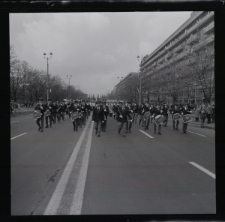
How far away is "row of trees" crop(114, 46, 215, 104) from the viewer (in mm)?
20172

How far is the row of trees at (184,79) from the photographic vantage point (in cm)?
2017

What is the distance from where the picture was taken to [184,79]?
30.9 m

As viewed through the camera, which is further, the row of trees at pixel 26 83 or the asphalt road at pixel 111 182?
the row of trees at pixel 26 83

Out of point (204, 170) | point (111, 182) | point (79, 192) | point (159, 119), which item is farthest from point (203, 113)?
point (79, 192)

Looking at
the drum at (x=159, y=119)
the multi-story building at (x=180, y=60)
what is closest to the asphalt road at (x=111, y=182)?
the drum at (x=159, y=119)

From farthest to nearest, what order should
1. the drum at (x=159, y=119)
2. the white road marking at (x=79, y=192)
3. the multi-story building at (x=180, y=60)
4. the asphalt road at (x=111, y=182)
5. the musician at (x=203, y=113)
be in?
the multi-story building at (x=180, y=60)
the musician at (x=203, y=113)
the drum at (x=159, y=119)
the asphalt road at (x=111, y=182)
the white road marking at (x=79, y=192)

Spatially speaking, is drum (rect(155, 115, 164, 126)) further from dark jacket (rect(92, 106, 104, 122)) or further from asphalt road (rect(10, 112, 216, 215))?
asphalt road (rect(10, 112, 216, 215))

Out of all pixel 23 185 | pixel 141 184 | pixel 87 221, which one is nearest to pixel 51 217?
pixel 87 221

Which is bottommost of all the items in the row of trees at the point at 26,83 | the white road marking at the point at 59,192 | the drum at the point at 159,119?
the white road marking at the point at 59,192

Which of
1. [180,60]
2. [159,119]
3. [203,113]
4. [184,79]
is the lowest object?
[159,119]

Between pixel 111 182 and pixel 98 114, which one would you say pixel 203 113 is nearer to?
pixel 98 114

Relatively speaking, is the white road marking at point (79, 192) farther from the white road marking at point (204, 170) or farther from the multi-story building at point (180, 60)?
the multi-story building at point (180, 60)
